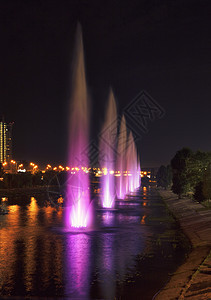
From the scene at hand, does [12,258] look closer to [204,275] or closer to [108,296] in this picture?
[108,296]

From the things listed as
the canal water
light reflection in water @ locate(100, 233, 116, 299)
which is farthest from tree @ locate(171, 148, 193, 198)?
light reflection in water @ locate(100, 233, 116, 299)

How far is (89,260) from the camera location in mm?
21469

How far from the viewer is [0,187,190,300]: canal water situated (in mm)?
15992

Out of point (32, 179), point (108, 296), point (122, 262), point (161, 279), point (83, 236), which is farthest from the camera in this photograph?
point (32, 179)

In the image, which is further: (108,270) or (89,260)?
(89,260)

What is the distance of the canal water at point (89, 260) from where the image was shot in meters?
16.0

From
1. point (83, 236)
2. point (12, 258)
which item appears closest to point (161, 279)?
point (12, 258)

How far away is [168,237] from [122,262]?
31.3 ft

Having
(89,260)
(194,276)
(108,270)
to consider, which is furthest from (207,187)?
(194,276)

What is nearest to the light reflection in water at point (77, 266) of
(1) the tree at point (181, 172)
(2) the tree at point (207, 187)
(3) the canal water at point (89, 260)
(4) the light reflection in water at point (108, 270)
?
(3) the canal water at point (89, 260)

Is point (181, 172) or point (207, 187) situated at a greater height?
point (181, 172)

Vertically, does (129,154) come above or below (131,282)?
above

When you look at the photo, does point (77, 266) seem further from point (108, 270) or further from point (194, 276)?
point (194, 276)

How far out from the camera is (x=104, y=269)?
64.0ft
